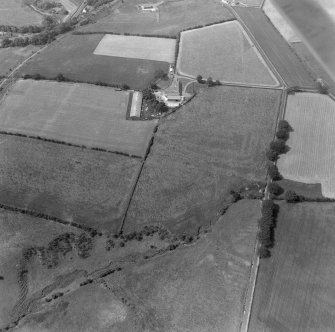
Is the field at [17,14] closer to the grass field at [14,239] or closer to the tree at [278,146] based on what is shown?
the grass field at [14,239]

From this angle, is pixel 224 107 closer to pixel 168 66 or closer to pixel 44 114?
pixel 168 66

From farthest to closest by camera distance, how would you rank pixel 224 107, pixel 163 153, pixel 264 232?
pixel 224 107, pixel 163 153, pixel 264 232

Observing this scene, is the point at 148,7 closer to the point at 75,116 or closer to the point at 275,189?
the point at 75,116

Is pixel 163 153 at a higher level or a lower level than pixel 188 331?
higher

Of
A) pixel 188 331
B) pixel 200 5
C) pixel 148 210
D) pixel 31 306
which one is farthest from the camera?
pixel 200 5

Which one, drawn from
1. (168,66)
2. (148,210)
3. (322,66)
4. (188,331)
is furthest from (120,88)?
(188,331)

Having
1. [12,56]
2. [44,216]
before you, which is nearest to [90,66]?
[12,56]
